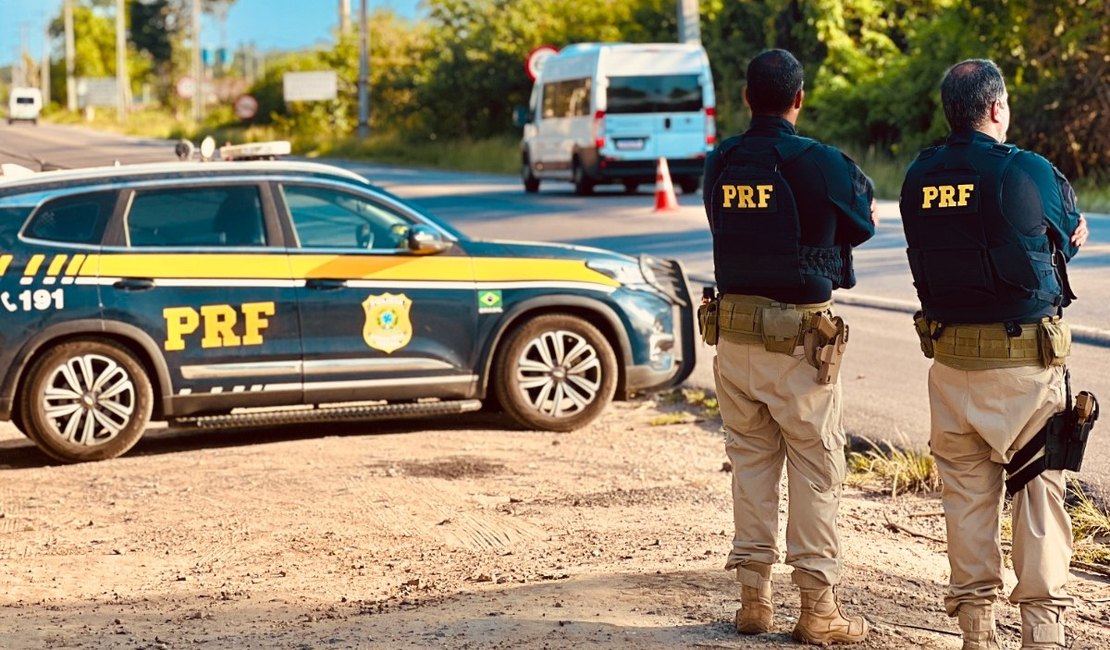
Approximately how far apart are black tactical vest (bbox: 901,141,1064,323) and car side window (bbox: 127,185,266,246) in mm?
4887

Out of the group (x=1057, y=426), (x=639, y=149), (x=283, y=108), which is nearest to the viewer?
(x=1057, y=426)

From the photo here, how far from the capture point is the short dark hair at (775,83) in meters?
5.23

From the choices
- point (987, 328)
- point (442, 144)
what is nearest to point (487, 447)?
point (987, 328)

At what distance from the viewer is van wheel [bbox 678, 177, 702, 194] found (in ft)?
92.6

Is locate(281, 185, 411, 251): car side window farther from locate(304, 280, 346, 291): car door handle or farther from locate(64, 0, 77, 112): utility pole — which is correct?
locate(64, 0, 77, 112): utility pole

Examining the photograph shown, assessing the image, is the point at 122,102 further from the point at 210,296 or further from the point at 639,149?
the point at 210,296

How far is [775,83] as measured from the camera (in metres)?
5.23

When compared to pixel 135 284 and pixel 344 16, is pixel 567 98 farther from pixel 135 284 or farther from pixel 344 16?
pixel 344 16

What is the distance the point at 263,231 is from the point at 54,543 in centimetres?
256

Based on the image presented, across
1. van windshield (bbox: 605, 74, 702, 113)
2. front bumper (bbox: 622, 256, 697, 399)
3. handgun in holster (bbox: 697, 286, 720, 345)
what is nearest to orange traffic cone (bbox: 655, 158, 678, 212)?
van windshield (bbox: 605, 74, 702, 113)

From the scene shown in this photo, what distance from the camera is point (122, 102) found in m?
91.0

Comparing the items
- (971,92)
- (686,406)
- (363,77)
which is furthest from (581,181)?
(363,77)

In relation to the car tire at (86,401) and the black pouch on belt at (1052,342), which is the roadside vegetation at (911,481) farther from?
the car tire at (86,401)

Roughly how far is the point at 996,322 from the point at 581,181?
2378 centimetres
